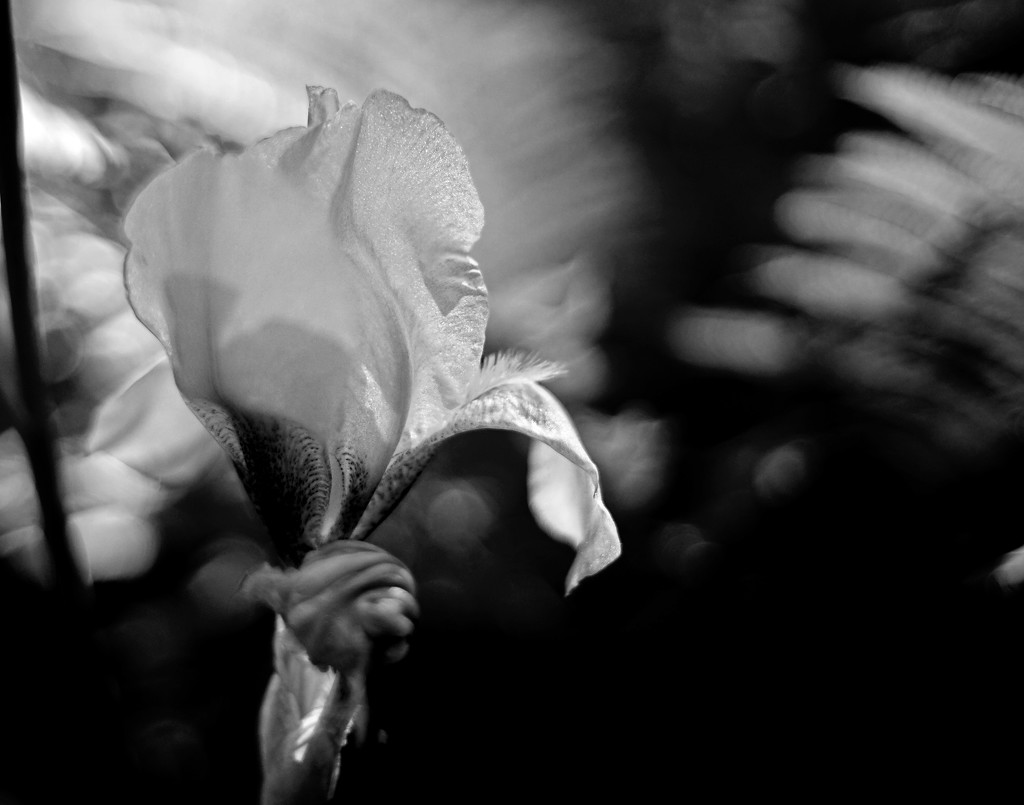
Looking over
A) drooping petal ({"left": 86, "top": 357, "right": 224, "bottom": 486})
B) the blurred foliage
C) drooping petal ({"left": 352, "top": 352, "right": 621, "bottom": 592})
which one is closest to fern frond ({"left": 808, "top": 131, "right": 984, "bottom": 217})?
the blurred foliage

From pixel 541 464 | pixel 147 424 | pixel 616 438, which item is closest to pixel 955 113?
pixel 616 438

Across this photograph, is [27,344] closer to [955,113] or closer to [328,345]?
[328,345]

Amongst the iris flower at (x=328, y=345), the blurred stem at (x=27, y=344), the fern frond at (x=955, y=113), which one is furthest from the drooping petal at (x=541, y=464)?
the fern frond at (x=955, y=113)

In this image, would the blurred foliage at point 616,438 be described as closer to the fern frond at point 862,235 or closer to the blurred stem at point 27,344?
the fern frond at point 862,235

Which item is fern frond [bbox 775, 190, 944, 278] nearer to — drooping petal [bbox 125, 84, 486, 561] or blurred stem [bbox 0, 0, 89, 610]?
drooping petal [bbox 125, 84, 486, 561]

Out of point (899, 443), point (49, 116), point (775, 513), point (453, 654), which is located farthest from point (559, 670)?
point (49, 116)

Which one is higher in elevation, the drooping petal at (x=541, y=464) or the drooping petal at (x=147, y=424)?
the drooping petal at (x=541, y=464)

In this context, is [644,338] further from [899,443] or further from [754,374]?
[899,443]
